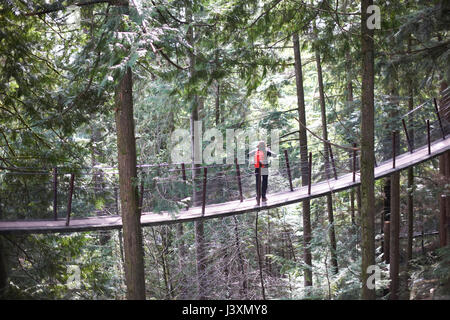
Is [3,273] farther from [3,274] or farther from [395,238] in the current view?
[395,238]

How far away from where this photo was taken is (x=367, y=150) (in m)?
→ 4.89

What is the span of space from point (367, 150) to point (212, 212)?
8.08ft

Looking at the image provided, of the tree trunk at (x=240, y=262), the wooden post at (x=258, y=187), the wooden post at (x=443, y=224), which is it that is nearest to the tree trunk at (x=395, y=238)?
the wooden post at (x=443, y=224)

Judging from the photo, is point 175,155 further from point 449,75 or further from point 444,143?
point 449,75

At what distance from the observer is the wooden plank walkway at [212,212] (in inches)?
220

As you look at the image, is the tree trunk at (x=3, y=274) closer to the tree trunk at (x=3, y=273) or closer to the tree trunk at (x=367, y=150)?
the tree trunk at (x=3, y=273)

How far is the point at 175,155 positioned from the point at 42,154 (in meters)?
4.96

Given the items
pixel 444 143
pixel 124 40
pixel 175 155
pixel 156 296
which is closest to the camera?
pixel 124 40

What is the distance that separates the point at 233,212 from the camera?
6.25 m

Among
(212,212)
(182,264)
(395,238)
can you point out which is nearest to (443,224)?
(395,238)

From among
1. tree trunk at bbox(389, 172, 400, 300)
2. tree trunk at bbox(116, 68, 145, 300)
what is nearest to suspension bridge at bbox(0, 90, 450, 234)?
tree trunk at bbox(116, 68, 145, 300)

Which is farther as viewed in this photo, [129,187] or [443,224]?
[443,224]
